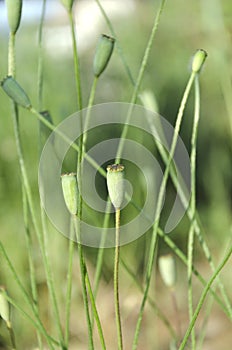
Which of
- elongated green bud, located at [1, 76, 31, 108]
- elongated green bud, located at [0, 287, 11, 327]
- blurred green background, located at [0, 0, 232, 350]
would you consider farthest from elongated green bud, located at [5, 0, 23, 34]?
blurred green background, located at [0, 0, 232, 350]

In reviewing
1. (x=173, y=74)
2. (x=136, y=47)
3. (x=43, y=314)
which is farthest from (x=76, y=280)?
(x=136, y=47)

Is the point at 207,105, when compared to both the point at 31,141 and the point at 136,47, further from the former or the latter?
the point at 31,141

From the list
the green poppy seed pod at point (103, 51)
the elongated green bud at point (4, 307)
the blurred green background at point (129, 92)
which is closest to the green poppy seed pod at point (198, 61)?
the green poppy seed pod at point (103, 51)

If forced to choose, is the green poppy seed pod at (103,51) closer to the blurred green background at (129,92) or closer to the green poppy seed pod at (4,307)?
the green poppy seed pod at (4,307)

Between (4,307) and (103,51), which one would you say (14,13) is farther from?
(4,307)

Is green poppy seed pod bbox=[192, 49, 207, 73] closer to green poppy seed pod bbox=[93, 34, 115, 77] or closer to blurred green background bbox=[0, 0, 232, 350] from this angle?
green poppy seed pod bbox=[93, 34, 115, 77]

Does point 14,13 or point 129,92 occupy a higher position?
point 129,92

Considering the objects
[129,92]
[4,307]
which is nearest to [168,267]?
[4,307]

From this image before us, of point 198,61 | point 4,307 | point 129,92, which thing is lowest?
point 4,307
